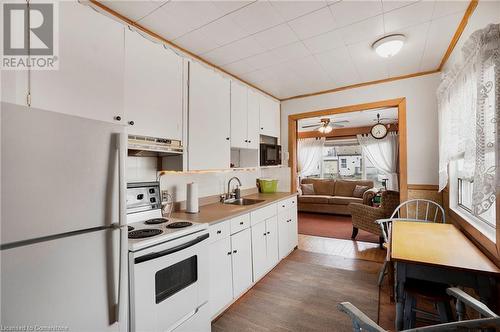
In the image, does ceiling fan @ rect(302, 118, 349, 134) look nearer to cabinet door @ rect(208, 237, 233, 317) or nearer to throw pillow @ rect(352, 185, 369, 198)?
throw pillow @ rect(352, 185, 369, 198)

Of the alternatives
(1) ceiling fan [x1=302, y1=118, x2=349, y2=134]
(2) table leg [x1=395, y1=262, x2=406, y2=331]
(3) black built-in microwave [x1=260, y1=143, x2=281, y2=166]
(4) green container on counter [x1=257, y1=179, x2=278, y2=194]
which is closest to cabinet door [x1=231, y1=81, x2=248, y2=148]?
(3) black built-in microwave [x1=260, y1=143, x2=281, y2=166]

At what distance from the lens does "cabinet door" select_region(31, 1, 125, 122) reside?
50.7 inches

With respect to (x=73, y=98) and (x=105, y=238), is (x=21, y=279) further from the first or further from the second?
(x=73, y=98)

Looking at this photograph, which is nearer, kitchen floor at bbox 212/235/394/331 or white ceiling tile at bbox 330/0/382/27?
white ceiling tile at bbox 330/0/382/27

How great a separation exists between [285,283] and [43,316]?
2.22m

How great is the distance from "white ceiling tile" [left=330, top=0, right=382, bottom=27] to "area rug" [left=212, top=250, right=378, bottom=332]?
253 cm

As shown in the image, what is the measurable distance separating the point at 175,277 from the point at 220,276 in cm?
56

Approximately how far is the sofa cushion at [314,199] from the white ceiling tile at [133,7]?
5.65m

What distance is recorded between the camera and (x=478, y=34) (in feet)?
4.45

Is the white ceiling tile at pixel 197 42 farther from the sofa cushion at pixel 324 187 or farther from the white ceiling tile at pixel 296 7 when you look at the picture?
the sofa cushion at pixel 324 187

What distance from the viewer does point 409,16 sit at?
1841 mm

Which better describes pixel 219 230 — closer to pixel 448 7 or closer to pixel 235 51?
pixel 235 51

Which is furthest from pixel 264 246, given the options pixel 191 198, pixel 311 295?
pixel 191 198

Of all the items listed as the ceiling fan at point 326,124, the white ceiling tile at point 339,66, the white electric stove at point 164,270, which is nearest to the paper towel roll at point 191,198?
the white electric stove at point 164,270
